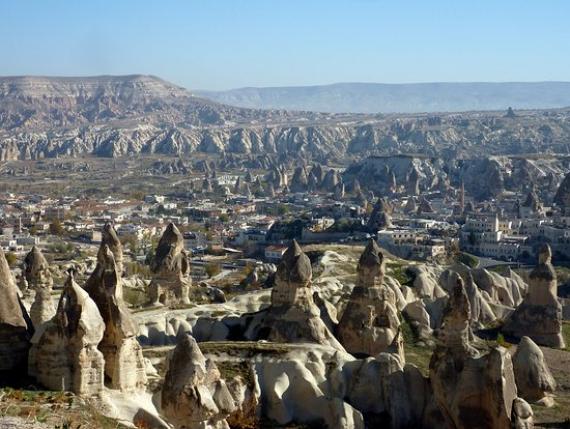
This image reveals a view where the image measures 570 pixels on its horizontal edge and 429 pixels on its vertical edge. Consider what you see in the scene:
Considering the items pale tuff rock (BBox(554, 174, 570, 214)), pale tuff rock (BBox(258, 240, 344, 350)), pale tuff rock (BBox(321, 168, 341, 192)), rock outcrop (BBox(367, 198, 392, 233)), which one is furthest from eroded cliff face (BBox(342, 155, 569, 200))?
pale tuff rock (BBox(258, 240, 344, 350))

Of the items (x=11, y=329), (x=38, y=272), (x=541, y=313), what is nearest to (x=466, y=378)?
(x=11, y=329)

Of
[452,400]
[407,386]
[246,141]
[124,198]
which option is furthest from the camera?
[246,141]

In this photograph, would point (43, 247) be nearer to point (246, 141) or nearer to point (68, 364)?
point (68, 364)

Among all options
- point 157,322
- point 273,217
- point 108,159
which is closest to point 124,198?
point 273,217

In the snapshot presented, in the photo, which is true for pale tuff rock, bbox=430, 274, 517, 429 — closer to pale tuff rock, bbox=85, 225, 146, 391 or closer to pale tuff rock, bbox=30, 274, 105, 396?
pale tuff rock, bbox=85, 225, 146, 391

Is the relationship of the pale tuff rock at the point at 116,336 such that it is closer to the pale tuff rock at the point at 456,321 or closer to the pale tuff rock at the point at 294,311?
the pale tuff rock at the point at 456,321

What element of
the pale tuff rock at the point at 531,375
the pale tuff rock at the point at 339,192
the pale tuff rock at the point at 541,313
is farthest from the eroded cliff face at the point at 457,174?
the pale tuff rock at the point at 531,375
